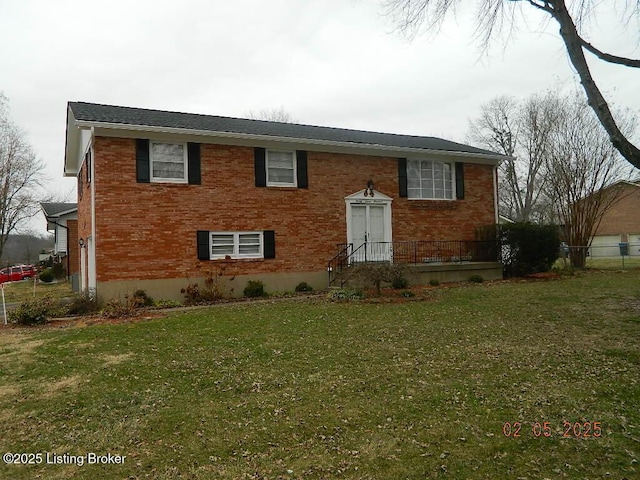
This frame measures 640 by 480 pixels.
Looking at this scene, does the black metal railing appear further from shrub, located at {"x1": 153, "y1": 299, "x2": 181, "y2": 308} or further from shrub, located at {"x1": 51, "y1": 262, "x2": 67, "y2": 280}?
shrub, located at {"x1": 51, "y1": 262, "x2": 67, "y2": 280}

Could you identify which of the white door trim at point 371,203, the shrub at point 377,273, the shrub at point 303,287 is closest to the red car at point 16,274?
the shrub at point 303,287

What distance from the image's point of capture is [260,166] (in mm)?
13945

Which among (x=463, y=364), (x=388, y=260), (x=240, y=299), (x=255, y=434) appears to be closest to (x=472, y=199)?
(x=388, y=260)

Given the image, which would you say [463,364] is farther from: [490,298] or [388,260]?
[388,260]

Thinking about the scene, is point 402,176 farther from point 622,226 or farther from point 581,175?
point 622,226

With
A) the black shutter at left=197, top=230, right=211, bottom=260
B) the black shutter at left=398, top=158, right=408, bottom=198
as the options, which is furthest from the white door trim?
the black shutter at left=197, top=230, right=211, bottom=260

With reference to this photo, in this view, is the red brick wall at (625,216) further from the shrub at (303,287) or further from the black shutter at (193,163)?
the black shutter at (193,163)

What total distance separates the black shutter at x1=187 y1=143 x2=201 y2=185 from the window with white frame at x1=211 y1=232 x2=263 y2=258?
64.7 inches

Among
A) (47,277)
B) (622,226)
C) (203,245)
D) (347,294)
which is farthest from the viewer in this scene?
(622,226)

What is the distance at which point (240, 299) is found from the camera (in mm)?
12852

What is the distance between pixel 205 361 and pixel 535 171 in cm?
3448

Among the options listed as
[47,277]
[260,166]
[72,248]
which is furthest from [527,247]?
[47,277]

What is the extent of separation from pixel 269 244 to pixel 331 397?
9.49 meters

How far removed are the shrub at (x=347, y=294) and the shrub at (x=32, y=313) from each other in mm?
6772
